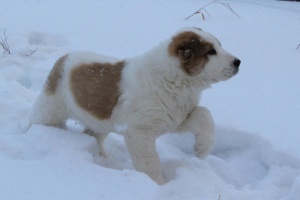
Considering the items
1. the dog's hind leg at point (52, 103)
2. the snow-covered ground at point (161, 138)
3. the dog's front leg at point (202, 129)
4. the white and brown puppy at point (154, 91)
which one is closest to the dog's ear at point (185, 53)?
the white and brown puppy at point (154, 91)

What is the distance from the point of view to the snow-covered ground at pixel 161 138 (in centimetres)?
238

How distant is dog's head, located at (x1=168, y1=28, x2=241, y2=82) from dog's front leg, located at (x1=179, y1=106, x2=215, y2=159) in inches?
13.2

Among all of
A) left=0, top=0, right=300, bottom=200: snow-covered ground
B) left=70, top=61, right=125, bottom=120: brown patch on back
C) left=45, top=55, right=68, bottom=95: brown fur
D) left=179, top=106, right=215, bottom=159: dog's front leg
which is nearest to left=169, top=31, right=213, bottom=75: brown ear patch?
left=179, top=106, right=215, bottom=159: dog's front leg

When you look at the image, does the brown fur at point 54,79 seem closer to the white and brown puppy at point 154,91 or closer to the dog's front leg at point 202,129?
the white and brown puppy at point 154,91

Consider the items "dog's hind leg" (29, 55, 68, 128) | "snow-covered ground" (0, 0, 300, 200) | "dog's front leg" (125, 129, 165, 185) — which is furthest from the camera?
"dog's hind leg" (29, 55, 68, 128)

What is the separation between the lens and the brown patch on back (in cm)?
309

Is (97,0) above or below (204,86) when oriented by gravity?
below

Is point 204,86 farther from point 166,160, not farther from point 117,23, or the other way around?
point 117,23

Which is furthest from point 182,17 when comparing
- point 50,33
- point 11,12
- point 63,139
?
point 63,139

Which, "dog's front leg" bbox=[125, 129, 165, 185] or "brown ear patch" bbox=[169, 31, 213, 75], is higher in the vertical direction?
"brown ear patch" bbox=[169, 31, 213, 75]

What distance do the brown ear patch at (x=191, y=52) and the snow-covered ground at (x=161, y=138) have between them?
0.83 m

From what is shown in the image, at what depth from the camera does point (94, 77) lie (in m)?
3.18

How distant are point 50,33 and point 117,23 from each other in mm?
1456

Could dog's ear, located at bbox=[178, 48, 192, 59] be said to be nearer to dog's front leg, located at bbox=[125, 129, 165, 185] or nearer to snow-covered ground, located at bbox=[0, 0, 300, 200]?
dog's front leg, located at bbox=[125, 129, 165, 185]
